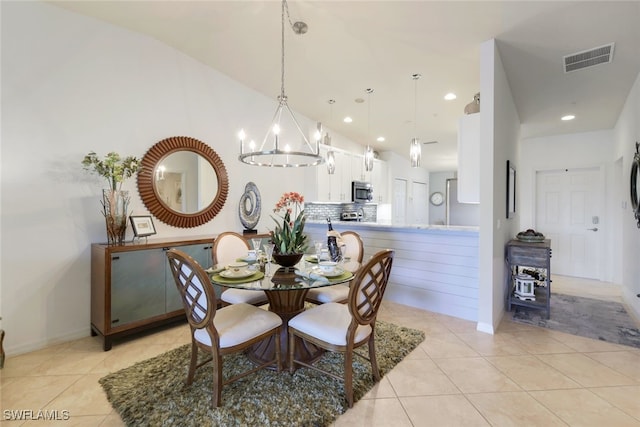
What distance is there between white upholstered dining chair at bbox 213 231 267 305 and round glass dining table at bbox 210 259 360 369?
0.32 metres

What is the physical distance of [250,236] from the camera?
379cm

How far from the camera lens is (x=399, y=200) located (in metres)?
7.95

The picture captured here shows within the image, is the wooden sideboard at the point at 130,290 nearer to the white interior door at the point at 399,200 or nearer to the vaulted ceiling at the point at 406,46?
the vaulted ceiling at the point at 406,46

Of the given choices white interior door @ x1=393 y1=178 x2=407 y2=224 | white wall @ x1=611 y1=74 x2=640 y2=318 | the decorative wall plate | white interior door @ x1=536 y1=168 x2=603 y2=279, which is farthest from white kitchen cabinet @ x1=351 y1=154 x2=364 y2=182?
white wall @ x1=611 y1=74 x2=640 y2=318

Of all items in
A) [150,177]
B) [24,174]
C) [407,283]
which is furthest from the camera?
[407,283]

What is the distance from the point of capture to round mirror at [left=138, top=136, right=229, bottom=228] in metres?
3.29

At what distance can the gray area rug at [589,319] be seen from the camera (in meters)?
2.85

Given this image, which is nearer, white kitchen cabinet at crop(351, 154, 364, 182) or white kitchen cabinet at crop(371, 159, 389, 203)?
white kitchen cabinet at crop(351, 154, 364, 182)

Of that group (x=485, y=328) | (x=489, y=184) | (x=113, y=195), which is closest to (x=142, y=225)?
(x=113, y=195)

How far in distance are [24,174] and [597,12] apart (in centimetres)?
502

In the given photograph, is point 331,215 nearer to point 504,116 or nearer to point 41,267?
point 504,116

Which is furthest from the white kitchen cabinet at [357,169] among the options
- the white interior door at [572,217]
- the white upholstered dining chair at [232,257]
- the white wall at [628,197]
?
the white wall at [628,197]

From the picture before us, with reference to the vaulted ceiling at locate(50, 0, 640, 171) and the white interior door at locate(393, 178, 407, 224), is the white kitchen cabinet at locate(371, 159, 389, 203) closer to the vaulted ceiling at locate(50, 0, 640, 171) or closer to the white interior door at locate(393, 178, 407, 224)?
the white interior door at locate(393, 178, 407, 224)

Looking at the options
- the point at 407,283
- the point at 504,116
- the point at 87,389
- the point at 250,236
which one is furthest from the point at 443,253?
the point at 87,389
